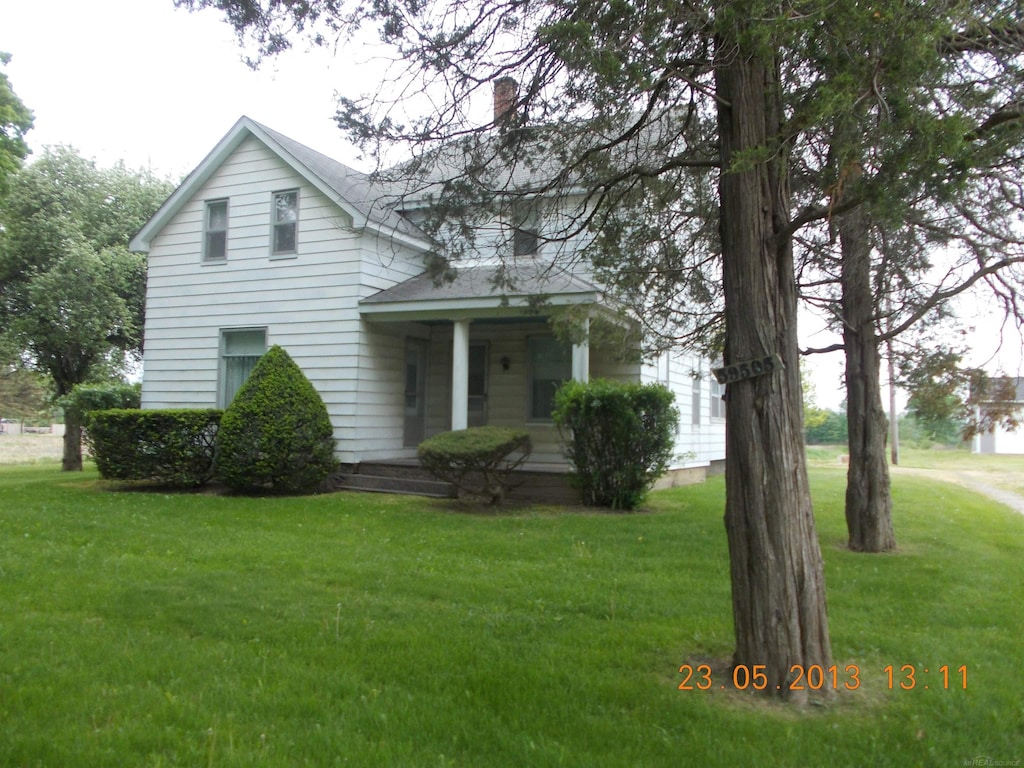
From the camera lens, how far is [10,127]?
1639 cm

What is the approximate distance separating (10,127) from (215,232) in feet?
19.5

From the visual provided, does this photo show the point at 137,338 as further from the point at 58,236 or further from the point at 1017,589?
the point at 1017,589

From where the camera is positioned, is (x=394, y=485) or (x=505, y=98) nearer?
(x=505, y=98)

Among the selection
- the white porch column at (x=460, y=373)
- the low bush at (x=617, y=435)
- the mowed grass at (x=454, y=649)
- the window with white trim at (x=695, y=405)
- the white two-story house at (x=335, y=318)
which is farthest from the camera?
the window with white trim at (x=695, y=405)

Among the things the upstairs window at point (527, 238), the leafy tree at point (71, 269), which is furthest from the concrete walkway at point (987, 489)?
the leafy tree at point (71, 269)

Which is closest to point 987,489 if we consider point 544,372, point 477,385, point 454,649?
point 544,372

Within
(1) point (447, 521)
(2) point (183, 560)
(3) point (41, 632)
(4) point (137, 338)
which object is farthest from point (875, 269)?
(4) point (137, 338)

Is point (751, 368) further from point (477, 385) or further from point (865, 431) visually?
point (477, 385)

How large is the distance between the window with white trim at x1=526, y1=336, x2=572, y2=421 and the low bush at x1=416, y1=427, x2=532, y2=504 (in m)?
2.72

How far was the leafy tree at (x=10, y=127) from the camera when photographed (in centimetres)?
1380

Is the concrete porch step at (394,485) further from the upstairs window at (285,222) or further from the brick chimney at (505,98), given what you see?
the brick chimney at (505,98)

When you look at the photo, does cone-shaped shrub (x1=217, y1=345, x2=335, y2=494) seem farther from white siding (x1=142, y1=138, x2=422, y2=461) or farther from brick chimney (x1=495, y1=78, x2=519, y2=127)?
brick chimney (x1=495, y1=78, x2=519, y2=127)

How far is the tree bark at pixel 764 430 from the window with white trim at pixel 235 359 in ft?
38.1

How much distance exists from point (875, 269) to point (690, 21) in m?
Answer: 4.30
